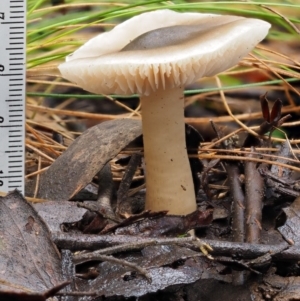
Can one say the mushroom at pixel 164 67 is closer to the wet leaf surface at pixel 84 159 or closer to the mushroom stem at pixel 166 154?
the mushroom stem at pixel 166 154

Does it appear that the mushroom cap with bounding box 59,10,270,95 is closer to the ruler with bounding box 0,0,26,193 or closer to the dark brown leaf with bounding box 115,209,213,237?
the ruler with bounding box 0,0,26,193

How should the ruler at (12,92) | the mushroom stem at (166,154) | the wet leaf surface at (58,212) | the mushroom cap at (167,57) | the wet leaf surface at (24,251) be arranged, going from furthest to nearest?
the ruler at (12,92), the mushroom stem at (166,154), the wet leaf surface at (58,212), the mushroom cap at (167,57), the wet leaf surface at (24,251)

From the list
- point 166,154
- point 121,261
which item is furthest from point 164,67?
point 121,261

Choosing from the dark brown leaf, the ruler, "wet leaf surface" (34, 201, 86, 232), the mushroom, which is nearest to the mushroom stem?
the mushroom

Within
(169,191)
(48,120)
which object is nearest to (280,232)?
(169,191)

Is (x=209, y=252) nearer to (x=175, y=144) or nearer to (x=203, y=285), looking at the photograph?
(x=203, y=285)

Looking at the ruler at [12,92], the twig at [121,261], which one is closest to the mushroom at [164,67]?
the ruler at [12,92]

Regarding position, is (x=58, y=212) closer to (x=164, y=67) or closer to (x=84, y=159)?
(x=84, y=159)
